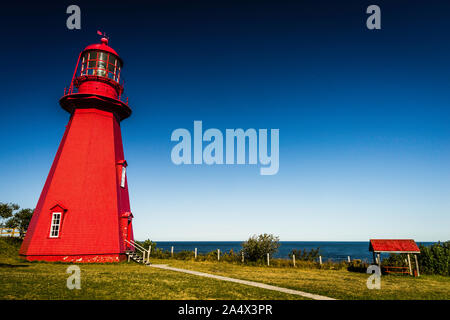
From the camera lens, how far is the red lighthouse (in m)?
18.4

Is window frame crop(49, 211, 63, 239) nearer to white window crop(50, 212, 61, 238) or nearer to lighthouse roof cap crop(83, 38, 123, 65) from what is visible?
white window crop(50, 212, 61, 238)

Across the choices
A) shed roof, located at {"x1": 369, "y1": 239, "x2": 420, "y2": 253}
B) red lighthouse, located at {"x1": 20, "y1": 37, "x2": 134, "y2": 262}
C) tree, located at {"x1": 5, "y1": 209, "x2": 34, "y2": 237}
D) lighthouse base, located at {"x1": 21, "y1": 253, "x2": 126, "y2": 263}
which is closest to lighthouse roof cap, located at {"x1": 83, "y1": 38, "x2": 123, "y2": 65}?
red lighthouse, located at {"x1": 20, "y1": 37, "x2": 134, "y2": 262}

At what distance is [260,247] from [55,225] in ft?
55.4

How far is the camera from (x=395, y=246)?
65.0 ft

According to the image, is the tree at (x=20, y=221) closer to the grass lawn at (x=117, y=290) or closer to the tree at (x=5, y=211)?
the tree at (x=5, y=211)

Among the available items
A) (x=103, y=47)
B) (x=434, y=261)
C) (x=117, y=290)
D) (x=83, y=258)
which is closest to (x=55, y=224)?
(x=83, y=258)

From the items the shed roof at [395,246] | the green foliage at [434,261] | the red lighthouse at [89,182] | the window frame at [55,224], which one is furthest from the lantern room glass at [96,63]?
the green foliage at [434,261]

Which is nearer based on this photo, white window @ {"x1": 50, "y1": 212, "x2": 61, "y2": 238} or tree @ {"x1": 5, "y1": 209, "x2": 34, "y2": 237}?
white window @ {"x1": 50, "y1": 212, "x2": 61, "y2": 238}

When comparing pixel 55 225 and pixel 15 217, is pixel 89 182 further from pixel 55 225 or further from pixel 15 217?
pixel 15 217

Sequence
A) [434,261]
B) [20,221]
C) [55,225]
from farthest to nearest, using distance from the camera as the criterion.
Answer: [20,221]
[434,261]
[55,225]

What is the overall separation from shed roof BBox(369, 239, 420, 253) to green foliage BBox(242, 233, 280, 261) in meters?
8.53
